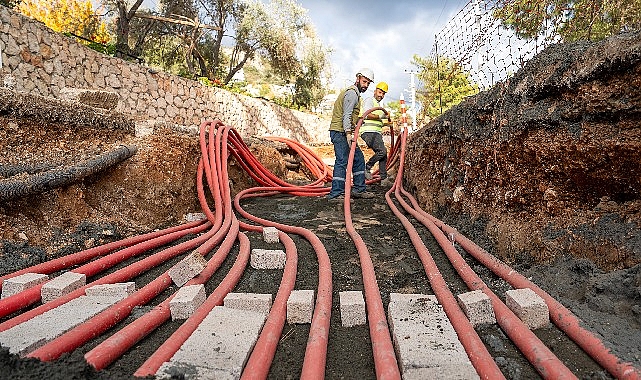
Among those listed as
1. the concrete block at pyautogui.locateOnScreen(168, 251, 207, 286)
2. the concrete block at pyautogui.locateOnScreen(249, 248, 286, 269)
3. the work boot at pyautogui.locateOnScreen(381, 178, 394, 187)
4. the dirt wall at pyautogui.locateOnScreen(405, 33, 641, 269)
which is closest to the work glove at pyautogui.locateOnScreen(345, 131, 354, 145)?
the work boot at pyautogui.locateOnScreen(381, 178, 394, 187)

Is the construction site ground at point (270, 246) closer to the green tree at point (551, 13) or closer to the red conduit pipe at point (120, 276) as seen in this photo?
the red conduit pipe at point (120, 276)

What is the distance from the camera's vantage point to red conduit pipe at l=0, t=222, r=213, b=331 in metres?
1.74

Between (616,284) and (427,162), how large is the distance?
277cm

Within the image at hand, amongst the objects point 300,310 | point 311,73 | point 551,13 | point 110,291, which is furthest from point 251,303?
point 311,73

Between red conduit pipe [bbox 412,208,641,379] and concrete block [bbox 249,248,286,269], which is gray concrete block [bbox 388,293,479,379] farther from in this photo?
concrete block [bbox 249,248,286,269]

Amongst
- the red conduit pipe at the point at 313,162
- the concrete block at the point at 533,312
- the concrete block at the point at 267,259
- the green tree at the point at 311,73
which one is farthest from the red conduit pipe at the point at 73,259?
the green tree at the point at 311,73

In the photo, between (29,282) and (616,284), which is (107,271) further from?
(616,284)

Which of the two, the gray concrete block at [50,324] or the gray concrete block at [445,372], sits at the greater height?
the gray concrete block at [50,324]

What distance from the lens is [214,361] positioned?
1.44 meters

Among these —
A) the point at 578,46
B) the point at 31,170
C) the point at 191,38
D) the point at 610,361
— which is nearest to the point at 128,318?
the point at 31,170

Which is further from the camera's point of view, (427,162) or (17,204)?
(427,162)

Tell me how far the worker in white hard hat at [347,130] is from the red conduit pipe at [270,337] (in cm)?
280

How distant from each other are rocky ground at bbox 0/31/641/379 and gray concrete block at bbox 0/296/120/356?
0.48ft

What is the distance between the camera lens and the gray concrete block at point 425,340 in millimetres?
1373
